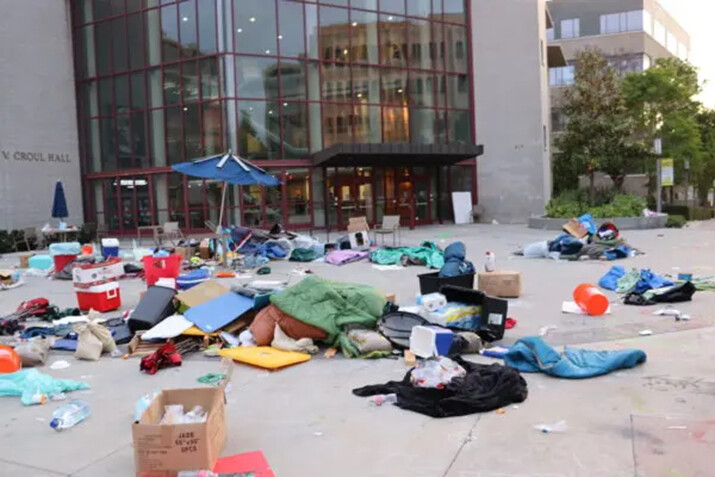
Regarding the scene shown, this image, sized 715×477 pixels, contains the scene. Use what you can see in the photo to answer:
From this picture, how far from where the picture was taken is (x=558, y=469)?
3816 millimetres

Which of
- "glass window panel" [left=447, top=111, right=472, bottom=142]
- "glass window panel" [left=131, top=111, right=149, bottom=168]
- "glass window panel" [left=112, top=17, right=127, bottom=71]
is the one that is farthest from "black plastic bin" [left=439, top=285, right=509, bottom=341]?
"glass window panel" [left=112, top=17, right=127, bottom=71]

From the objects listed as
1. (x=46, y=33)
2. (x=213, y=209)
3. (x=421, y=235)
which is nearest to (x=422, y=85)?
(x=421, y=235)

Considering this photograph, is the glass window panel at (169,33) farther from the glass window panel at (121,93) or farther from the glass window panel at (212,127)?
the glass window panel at (212,127)

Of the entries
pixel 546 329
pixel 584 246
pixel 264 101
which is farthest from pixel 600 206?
pixel 546 329

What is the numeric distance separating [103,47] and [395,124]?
1301cm

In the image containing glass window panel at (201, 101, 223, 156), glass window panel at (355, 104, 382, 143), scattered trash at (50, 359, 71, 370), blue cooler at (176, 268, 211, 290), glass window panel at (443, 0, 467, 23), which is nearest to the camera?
scattered trash at (50, 359, 71, 370)

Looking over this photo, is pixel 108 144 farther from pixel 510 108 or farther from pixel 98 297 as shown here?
pixel 98 297

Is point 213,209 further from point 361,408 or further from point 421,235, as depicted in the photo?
point 361,408

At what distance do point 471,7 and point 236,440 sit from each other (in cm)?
2824

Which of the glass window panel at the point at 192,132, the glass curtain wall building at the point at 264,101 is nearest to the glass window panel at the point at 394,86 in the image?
the glass curtain wall building at the point at 264,101

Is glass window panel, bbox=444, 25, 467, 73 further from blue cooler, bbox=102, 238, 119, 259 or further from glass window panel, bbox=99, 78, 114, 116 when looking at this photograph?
blue cooler, bbox=102, 238, 119, 259

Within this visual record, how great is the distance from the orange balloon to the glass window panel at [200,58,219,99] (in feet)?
62.6

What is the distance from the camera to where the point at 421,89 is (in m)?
27.9

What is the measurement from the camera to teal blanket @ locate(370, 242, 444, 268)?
13.6 m
